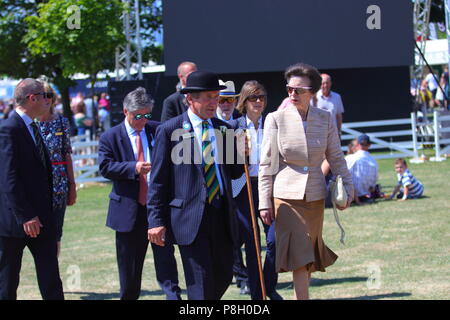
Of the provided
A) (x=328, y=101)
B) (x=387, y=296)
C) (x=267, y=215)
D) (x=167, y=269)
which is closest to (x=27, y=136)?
(x=167, y=269)

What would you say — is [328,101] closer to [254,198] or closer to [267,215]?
[254,198]

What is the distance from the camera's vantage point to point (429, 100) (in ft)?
112

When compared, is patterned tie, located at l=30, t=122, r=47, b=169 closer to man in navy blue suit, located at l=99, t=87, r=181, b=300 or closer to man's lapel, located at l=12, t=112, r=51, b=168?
man's lapel, located at l=12, t=112, r=51, b=168

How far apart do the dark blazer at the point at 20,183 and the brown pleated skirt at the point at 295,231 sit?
185cm

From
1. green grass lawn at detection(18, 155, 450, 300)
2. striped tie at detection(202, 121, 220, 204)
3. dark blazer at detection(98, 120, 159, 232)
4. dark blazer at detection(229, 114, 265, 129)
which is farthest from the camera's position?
green grass lawn at detection(18, 155, 450, 300)

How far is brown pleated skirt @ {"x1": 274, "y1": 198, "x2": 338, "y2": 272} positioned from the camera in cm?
673

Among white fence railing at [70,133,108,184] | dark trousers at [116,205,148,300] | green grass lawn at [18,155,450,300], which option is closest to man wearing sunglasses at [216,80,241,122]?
dark trousers at [116,205,148,300]

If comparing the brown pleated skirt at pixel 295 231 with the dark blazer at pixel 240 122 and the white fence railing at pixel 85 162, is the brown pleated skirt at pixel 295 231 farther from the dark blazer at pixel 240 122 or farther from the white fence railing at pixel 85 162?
the white fence railing at pixel 85 162

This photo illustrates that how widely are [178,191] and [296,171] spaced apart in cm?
127

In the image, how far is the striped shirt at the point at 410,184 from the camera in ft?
45.1

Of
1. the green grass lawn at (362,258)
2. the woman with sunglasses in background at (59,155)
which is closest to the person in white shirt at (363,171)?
the green grass lawn at (362,258)

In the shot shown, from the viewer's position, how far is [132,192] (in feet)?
23.6

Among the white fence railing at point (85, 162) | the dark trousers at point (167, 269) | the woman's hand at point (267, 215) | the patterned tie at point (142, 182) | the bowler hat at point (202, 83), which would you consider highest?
the bowler hat at point (202, 83)

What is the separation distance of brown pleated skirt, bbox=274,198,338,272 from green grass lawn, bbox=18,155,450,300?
4.18 ft
